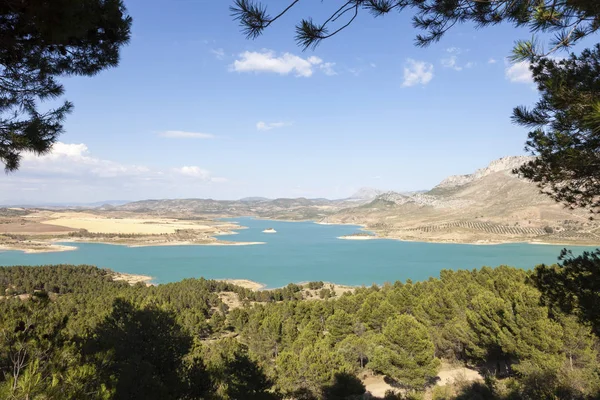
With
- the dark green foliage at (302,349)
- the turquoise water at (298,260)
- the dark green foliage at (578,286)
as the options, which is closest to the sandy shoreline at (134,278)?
the turquoise water at (298,260)

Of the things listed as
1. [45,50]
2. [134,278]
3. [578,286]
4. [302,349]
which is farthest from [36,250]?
[578,286]

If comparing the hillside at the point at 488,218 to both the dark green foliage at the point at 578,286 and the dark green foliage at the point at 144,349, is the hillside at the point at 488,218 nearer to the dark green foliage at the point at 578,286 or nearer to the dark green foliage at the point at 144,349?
the dark green foliage at the point at 578,286

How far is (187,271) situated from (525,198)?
132693mm

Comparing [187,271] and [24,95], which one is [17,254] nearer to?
[187,271]

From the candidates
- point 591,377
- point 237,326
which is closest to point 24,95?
point 591,377

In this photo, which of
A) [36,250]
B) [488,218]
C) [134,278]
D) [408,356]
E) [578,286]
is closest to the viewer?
[578,286]

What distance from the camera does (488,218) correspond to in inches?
5000

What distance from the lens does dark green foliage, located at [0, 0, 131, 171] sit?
118 inches

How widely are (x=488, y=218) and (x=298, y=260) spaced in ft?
290

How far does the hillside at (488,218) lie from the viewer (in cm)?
9650

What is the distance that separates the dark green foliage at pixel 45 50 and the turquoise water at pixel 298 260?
48.0m

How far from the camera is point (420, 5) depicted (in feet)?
14.1

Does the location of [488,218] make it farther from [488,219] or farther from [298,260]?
[298,260]

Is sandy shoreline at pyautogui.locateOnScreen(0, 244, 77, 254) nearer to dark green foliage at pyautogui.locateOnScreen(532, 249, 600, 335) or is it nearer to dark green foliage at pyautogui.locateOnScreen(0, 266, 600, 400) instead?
dark green foliage at pyautogui.locateOnScreen(0, 266, 600, 400)
